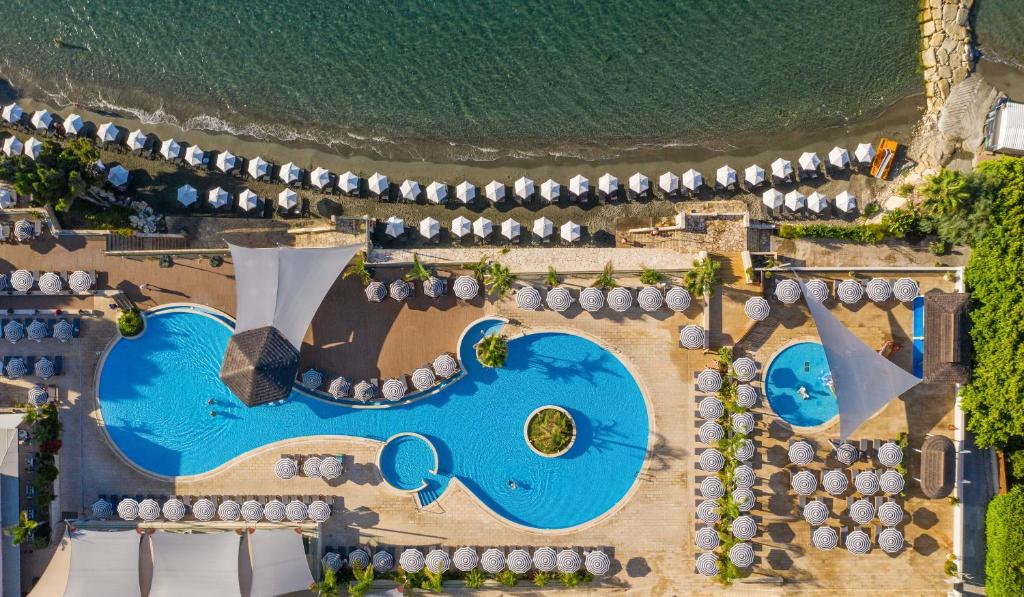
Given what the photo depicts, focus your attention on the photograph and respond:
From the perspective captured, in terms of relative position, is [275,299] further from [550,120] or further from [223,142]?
[550,120]

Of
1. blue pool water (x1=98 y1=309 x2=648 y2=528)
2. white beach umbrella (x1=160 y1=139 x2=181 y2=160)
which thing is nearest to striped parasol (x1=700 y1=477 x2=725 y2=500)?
blue pool water (x1=98 y1=309 x2=648 y2=528)

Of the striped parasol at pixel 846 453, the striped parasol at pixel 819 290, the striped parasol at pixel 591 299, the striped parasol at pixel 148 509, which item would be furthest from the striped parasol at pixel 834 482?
the striped parasol at pixel 148 509

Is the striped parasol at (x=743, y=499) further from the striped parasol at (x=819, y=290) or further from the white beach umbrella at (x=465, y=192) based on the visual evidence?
the white beach umbrella at (x=465, y=192)

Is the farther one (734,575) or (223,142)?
(223,142)

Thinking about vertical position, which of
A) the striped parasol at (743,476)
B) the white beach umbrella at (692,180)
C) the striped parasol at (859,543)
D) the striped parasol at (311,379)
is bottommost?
the striped parasol at (859,543)

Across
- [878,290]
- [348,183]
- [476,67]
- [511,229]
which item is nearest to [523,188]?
[511,229]

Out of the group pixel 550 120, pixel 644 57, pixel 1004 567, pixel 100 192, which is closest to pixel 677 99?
pixel 644 57
